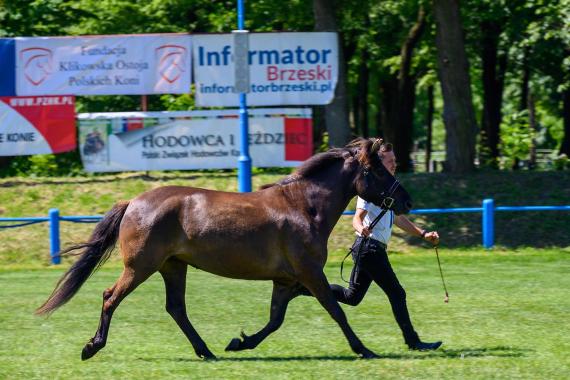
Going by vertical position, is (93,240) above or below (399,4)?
below

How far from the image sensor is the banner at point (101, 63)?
2398 centimetres

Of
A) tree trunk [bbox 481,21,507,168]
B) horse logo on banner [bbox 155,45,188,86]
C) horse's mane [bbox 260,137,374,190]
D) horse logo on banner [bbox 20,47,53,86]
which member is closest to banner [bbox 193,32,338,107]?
horse logo on banner [bbox 155,45,188,86]

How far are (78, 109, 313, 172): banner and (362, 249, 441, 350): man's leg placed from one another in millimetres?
13823

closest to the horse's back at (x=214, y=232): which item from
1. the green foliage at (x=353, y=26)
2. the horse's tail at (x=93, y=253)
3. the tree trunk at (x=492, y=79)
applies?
the horse's tail at (x=93, y=253)

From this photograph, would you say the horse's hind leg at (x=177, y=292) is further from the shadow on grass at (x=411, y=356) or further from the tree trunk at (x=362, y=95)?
the tree trunk at (x=362, y=95)

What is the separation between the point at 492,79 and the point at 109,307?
28.5 metres

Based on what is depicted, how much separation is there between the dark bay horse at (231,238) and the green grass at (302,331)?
0.46m

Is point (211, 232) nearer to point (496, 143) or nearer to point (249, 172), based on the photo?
point (249, 172)

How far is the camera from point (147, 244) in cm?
955

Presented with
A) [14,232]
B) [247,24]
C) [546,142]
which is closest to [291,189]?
[14,232]

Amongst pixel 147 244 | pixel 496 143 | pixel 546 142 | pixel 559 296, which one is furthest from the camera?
pixel 546 142

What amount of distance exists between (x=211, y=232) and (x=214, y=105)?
1485 cm

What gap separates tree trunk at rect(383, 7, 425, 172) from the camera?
106 ft

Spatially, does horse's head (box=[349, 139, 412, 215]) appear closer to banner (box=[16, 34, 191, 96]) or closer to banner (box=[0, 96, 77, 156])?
banner (box=[16, 34, 191, 96])
